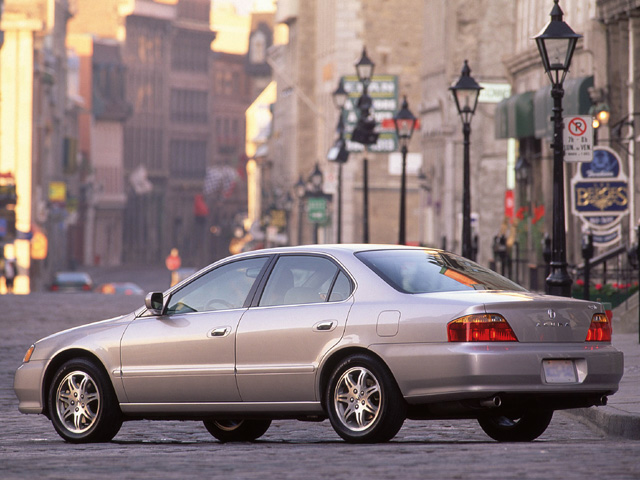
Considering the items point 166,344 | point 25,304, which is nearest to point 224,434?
point 166,344

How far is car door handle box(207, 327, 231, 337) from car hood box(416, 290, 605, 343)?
1.56 meters

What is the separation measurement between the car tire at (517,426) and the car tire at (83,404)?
8.39 ft

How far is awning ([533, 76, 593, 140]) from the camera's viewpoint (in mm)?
33094

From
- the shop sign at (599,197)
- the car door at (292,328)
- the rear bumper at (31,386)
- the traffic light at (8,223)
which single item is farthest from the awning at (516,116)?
the traffic light at (8,223)

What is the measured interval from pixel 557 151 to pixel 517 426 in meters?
6.15

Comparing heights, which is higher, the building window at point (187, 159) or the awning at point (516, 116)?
the building window at point (187, 159)

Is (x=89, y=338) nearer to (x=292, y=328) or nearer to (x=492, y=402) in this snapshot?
(x=292, y=328)

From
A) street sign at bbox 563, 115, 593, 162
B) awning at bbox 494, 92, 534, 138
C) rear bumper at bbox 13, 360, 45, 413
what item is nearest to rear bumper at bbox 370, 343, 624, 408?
rear bumper at bbox 13, 360, 45, 413

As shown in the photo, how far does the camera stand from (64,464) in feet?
31.5

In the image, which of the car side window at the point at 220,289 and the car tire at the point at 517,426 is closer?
the car tire at the point at 517,426

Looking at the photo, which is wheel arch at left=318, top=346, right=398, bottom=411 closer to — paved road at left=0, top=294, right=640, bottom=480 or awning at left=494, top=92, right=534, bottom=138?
paved road at left=0, top=294, right=640, bottom=480

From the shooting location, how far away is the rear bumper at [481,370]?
33.4ft

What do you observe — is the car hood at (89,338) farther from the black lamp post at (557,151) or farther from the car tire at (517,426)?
the black lamp post at (557,151)

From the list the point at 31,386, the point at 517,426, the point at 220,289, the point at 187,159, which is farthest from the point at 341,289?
the point at 187,159
